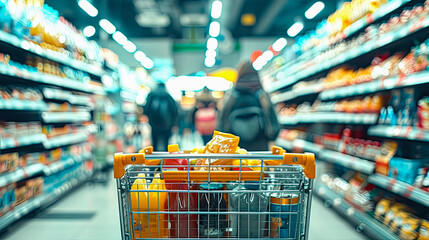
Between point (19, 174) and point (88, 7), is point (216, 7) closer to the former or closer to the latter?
point (88, 7)

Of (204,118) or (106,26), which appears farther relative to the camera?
(106,26)

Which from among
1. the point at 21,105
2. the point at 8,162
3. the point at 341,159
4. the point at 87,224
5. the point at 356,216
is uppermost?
the point at 21,105

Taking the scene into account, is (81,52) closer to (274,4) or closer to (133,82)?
(133,82)

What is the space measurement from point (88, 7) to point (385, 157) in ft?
17.1

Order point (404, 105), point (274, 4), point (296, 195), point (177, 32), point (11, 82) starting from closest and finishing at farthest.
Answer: point (296, 195), point (404, 105), point (11, 82), point (274, 4), point (177, 32)

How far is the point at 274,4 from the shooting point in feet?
35.4

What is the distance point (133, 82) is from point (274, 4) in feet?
18.2

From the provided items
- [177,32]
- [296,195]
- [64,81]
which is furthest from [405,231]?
[177,32]

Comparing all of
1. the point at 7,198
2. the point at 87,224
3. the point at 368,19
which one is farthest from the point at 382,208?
the point at 7,198

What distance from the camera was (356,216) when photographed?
2.89 meters

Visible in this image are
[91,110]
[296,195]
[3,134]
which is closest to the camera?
[296,195]

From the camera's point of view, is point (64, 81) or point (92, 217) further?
point (64, 81)

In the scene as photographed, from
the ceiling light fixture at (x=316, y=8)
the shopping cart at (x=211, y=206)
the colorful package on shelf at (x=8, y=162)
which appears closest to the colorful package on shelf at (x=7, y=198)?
the colorful package on shelf at (x=8, y=162)

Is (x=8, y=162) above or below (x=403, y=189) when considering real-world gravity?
above
